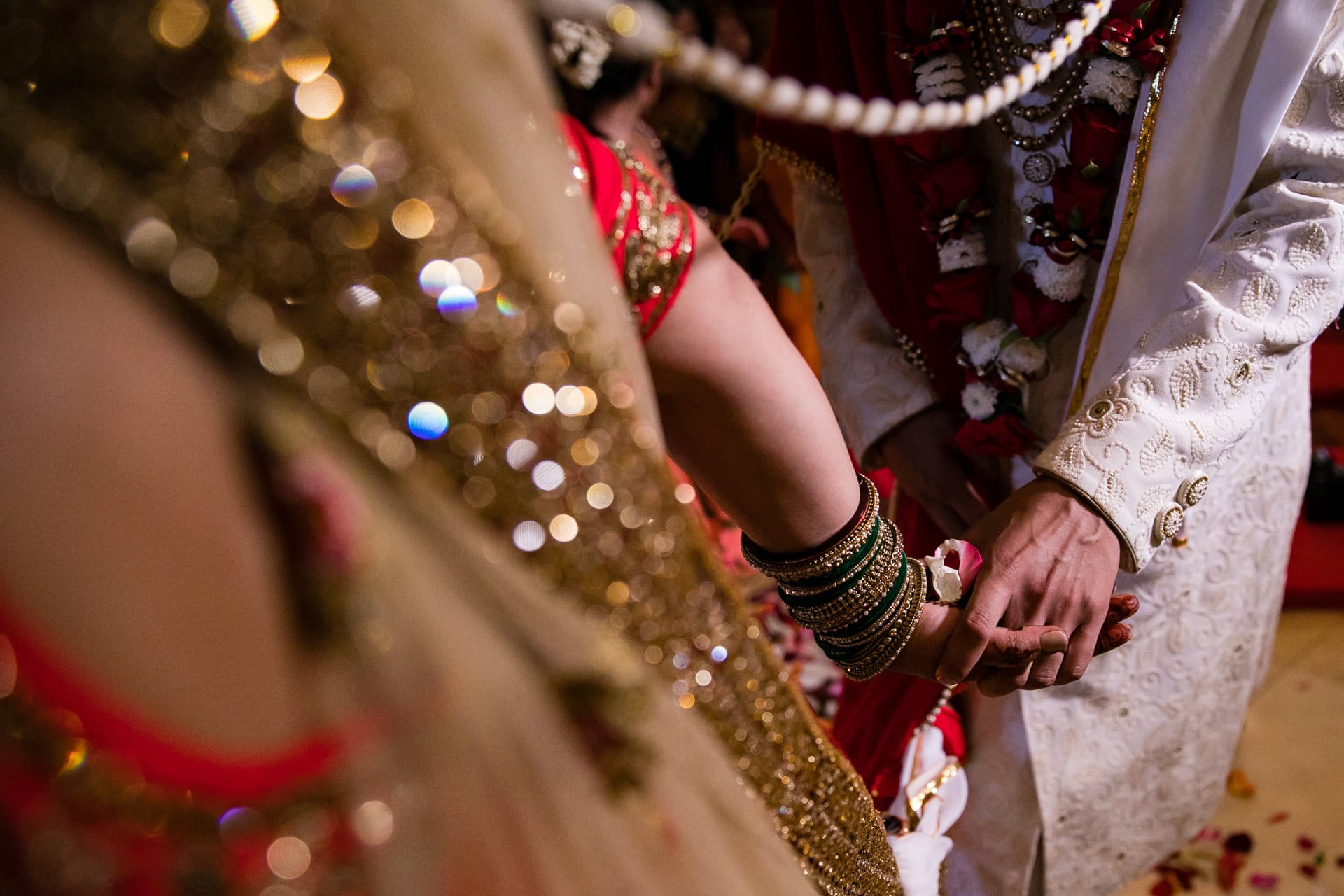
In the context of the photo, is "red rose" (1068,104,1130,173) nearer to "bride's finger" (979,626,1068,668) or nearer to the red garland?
the red garland

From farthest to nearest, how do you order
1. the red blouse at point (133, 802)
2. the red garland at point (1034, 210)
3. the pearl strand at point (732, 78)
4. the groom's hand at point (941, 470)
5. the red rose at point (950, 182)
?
the groom's hand at point (941, 470) → the red rose at point (950, 182) → the red garland at point (1034, 210) → the pearl strand at point (732, 78) → the red blouse at point (133, 802)

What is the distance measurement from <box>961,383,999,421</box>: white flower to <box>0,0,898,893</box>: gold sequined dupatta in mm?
680

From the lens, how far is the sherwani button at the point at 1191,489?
2.39 feet

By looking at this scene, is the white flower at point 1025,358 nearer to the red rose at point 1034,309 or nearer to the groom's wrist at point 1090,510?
the red rose at point 1034,309

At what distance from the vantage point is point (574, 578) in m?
0.33

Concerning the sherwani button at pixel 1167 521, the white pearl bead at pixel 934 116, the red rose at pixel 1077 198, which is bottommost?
the sherwani button at pixel 1167 521

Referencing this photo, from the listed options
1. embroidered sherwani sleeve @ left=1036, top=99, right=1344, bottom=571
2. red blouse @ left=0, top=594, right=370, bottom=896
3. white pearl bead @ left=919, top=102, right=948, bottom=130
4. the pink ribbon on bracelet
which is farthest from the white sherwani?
red blouse @ left=0, top=594, right=370, bottom=896

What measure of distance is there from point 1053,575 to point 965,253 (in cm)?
42

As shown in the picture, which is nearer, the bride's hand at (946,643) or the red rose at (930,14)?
the bride's hand at (946,643)

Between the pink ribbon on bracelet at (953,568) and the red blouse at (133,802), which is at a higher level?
the red blouse at (133,802)

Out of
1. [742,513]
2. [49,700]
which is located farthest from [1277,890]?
[49,700]

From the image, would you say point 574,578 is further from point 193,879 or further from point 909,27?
point 909,27

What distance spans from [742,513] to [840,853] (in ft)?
0.71

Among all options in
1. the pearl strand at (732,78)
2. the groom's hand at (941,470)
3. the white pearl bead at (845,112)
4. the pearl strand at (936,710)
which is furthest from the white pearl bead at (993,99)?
the pearl strand at (936,710)
